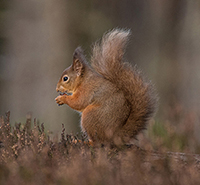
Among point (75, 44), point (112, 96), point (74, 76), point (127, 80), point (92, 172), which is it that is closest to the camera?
point (92, 172)

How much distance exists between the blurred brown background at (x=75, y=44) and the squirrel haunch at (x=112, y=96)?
2.58 m

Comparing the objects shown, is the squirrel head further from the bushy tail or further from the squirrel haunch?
the bushy tail

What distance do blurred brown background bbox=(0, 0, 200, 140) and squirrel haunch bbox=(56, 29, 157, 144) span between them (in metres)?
2.58

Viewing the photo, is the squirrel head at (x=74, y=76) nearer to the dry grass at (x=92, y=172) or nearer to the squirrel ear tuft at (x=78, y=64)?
the squirrel ear tuft at (x=78, y=64)

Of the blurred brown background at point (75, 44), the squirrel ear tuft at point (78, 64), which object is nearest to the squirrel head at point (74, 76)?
the squirrel ear tuft at point (78, 64)

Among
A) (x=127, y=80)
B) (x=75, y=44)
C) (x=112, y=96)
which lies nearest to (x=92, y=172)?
(x=112, y=96)

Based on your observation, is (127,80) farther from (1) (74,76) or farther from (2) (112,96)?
(1) (74,76)

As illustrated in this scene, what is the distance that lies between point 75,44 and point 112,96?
369 cm

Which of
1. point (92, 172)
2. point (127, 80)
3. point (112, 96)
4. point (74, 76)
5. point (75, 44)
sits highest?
→ point (75, 44)

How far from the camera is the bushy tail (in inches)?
122

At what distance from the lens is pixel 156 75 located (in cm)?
775

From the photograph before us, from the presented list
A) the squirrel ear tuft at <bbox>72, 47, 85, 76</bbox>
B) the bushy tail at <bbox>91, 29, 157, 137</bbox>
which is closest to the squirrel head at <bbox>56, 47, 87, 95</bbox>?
the squirrel ear tuft at <bbox>72, 47, 85, 76</bbox>

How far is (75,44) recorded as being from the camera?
260 inches

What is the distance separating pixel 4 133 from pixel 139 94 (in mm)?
1132
